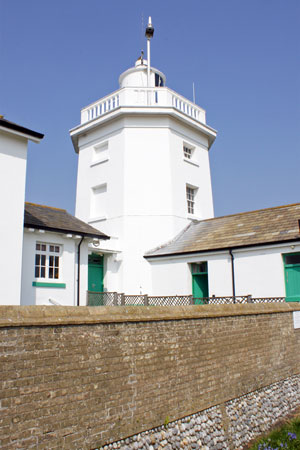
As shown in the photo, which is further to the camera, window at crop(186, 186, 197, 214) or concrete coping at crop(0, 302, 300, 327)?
window at crop(186, 186, 197, 214)

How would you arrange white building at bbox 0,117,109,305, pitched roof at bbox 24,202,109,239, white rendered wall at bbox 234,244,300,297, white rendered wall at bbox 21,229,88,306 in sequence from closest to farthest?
white building at bbox 0,117,109,305
white rendered wall at bbox 21,229,88,306
pitched roof at bbox 24,202,109,239
white rendered wall at bbox 234,244,300,297

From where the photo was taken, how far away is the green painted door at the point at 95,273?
17.0 m

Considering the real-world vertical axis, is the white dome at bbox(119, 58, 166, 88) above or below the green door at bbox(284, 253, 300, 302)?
above

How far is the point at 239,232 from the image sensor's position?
53.5 feet

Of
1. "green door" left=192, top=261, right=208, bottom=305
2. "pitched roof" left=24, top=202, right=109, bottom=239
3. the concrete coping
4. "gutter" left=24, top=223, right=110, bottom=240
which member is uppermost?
"pitched roof" left=24, top=202, right=109, bottom=239

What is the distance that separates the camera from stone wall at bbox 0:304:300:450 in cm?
436

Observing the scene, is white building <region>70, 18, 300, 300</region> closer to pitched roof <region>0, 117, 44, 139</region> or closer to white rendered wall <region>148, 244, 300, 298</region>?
white rendered wall <region>148, 244, 300, 298</region>

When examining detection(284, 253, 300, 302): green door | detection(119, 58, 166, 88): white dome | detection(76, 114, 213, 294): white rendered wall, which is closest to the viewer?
detection(284, 253, 300, 302): green door

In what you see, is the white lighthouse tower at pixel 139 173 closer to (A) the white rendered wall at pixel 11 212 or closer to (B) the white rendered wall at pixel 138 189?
(B) the white rendered wall at pixel 138 189

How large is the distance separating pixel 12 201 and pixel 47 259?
10.7 feet

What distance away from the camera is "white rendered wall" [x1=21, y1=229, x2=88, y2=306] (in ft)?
41.8

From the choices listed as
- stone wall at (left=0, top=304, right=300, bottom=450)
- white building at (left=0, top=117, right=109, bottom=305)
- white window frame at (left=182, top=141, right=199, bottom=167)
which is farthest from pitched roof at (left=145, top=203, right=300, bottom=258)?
stone wall at (left=0, top=304, right=300, bottom=450)

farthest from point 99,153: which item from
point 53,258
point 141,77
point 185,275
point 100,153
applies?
point 53,258

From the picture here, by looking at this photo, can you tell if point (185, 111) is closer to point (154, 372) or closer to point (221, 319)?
point (221, 319)
